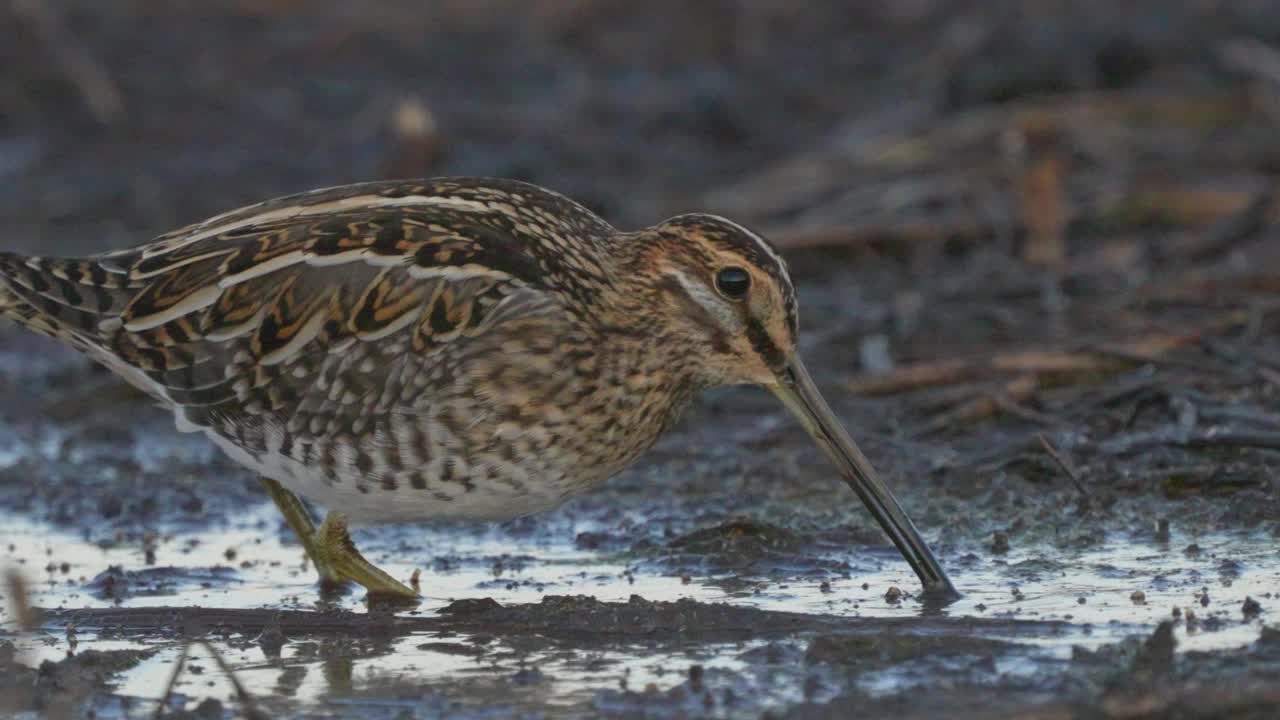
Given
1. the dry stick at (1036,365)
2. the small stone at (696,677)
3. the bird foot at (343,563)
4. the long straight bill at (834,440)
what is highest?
the dry stick at (1036,365)

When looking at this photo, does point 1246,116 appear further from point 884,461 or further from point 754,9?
point 884,461

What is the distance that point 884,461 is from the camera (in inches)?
316

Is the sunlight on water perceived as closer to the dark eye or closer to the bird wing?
the bird wing

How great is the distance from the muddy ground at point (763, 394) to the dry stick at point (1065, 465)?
0.12ft

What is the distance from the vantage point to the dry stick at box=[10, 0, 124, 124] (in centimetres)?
1420

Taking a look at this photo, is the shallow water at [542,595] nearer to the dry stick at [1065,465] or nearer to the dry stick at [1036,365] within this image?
the dry stick at [1065,465]

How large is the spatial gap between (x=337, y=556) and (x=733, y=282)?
1.57 metres

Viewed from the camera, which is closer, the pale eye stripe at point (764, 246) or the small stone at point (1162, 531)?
the pale eye stripe at point (764, 246)

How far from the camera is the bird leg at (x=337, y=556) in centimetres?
663

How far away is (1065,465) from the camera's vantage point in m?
7.34

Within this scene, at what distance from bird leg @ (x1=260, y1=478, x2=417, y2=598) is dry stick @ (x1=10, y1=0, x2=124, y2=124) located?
308 inches

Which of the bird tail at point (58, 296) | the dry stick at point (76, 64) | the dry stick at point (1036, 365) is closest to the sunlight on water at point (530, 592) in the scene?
the bird tail at point (58, 296)

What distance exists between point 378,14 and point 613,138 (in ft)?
9.23

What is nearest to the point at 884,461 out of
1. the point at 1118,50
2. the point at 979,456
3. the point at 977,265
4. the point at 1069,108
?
the point at 979,456
